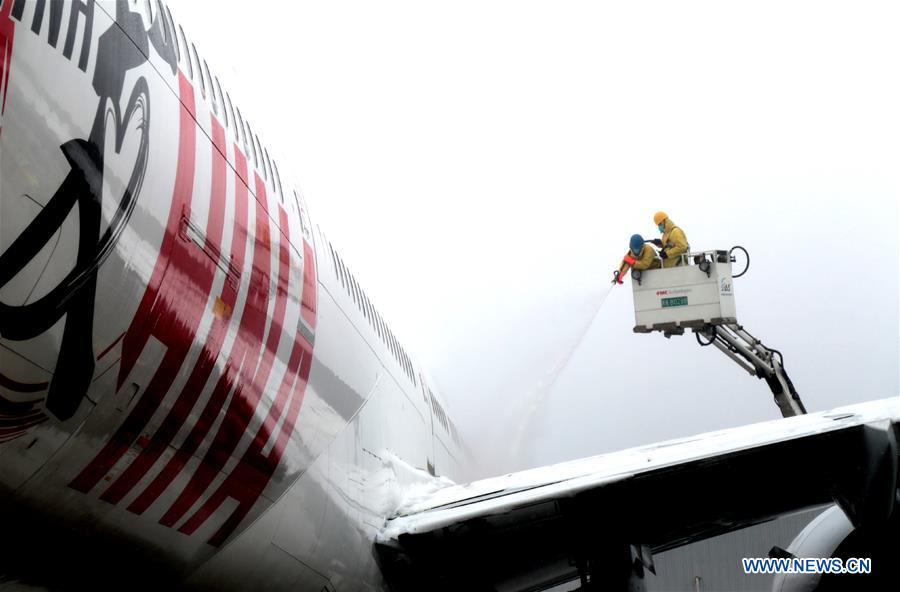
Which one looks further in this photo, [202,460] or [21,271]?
[202,460]

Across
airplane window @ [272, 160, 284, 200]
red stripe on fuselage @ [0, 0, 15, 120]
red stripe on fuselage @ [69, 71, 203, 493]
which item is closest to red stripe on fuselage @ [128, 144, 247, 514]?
red stripe on fuselage @ [69, 71, 203, 493]

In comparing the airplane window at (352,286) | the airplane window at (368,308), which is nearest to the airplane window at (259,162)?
the airplane window at (352,286)

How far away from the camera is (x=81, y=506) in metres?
2.85

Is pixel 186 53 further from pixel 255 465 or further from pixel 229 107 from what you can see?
pixel 255 465

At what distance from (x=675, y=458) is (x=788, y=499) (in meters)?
0.91

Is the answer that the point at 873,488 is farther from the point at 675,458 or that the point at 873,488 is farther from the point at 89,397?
the point at 89,397

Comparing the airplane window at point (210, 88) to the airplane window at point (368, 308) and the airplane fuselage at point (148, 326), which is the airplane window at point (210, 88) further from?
the airplane window at point (368, 308)

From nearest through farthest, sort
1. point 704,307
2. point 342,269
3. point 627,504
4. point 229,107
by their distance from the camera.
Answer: point 229,107
point 627,504
point 342,269
point 704,307

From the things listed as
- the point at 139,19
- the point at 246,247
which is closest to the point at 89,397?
the point at 246,247

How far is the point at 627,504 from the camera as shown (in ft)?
17.8

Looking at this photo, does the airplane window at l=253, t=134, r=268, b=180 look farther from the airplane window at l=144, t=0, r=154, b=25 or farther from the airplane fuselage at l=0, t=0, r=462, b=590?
the airplane window at l=144, t=0, r=154, b=25

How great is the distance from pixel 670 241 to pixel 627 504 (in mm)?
5570

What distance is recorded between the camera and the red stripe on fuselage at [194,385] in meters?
2.99

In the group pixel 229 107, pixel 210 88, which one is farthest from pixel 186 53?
pixel 229 107
